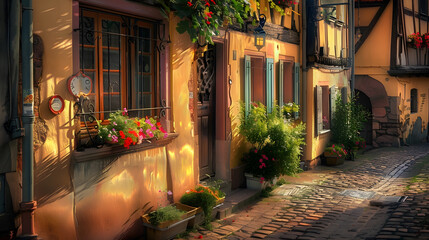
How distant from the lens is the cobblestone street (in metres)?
6.78

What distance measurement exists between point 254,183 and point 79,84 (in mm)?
4560

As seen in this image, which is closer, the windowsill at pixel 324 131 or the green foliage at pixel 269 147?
the green foliage at pixel 269 147

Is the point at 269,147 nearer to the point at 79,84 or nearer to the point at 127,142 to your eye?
the point at 127,142

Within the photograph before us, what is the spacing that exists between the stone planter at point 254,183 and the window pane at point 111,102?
362 cm

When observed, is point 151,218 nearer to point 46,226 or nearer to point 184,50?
point 46,226

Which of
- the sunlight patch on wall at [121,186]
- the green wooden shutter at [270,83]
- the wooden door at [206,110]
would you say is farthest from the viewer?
the green wooden shutter at [270,83]

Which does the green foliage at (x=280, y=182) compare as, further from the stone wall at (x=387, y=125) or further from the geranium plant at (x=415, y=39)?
the geranium plant at (x=415, y=39)

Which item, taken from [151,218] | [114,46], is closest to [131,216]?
[151,218]

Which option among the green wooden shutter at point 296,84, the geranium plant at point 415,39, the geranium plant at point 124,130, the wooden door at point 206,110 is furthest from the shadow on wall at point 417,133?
the geranium plant at point 124,130

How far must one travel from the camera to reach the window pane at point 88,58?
5.64 m

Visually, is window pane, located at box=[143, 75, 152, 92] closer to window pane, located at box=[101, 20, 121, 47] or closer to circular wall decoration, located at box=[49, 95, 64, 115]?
window pane, located at box=[101, 20, 121, 47]

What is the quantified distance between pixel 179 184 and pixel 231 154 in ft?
6.77

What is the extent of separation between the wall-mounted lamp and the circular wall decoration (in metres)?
5.11

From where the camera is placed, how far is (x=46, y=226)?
496 cm
